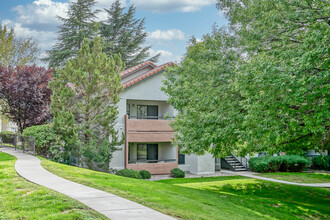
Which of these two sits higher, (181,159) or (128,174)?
(181,159)

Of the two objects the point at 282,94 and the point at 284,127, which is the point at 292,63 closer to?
the point at 282,94

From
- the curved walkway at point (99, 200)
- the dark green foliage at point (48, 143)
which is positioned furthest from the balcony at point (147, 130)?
the curved walkway at point (99, 200)

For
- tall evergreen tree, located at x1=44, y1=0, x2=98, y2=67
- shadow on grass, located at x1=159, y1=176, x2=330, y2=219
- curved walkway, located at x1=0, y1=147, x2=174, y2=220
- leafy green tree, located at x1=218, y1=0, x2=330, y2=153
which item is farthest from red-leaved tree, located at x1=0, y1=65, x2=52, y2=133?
leafy green tree, located at x1=218, y1=0, x2=330, y2=153

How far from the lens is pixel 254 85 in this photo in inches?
415

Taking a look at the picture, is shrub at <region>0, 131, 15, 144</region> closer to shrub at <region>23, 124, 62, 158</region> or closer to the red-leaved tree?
the red-leaved tree

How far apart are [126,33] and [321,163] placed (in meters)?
28.6

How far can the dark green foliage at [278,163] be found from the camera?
27.0 meters

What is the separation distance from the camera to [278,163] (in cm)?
2791

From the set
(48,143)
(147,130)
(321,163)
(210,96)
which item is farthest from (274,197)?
(321,163)

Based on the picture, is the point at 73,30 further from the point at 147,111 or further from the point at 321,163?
the point at 321,163

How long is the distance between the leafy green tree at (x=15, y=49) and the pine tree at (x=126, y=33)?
9500 millimetres

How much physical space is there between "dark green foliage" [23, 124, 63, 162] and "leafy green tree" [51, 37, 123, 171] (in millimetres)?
604

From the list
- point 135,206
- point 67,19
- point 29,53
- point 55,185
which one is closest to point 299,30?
point 135,206

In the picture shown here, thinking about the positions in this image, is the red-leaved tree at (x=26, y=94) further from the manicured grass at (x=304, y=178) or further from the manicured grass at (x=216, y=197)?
the manicured grass at (x=304, y=178)
